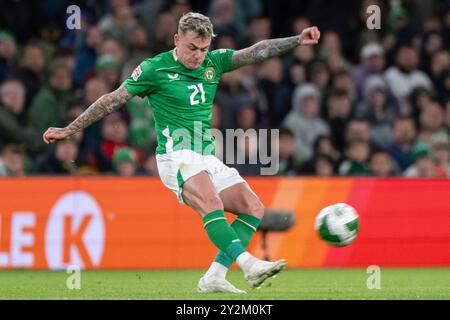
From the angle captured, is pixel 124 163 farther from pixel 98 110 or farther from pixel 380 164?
pixel 98 110

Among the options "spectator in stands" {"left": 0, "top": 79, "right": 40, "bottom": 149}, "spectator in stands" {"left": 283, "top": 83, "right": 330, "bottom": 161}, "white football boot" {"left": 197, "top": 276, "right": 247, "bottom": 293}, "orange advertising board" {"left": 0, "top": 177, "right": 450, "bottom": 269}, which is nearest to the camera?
"white football boot" {"left": 197, "top": 276, "right": 247, "bottom": 293}

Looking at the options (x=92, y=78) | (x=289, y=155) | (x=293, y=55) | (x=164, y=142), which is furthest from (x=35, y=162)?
(x=164, y=142)

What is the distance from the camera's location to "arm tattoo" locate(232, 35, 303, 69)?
31.6ft

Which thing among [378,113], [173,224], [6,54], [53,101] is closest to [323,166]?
[378,113]

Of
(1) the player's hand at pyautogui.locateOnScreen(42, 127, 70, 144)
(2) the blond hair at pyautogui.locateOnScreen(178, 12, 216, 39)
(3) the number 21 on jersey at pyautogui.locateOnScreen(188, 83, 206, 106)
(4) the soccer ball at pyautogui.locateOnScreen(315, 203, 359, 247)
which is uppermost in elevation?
(2) the blond hair at pyautogui.locateOnScreen(178, 12, 216, 39)

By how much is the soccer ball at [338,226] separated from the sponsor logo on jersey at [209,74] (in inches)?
63.4

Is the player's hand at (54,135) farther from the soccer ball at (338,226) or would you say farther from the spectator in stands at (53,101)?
the spectator in stands at (53,101)

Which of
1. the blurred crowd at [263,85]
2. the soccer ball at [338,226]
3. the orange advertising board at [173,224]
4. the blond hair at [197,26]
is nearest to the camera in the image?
the blond hair at [197,26]

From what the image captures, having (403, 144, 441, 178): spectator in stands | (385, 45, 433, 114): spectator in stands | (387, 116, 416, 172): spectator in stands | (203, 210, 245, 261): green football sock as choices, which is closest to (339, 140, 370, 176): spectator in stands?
(403, 144, 441, 178): spectator in stands

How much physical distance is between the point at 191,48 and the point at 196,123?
638 mm

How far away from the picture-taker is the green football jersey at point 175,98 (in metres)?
9.50

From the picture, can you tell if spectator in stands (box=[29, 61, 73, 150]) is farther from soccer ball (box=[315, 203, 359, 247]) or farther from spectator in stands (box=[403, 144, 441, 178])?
soccer ball (box=[315, 203, 359, 247])

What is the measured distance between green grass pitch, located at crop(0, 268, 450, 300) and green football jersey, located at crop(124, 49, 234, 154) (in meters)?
1.24

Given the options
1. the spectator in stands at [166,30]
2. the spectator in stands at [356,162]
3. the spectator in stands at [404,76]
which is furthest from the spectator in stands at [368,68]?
the spectator in stands at [166,30]
